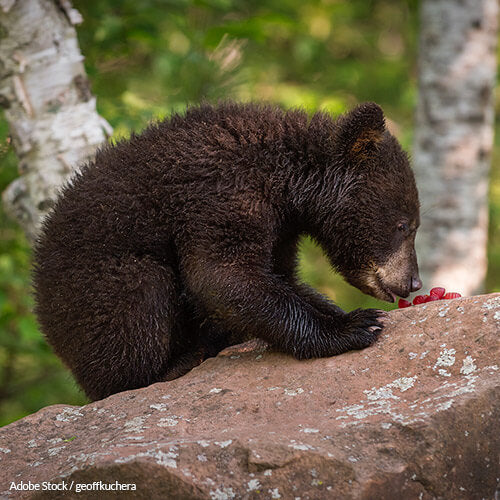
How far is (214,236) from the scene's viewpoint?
3637 mm

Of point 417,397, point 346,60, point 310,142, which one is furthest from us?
point 346,60

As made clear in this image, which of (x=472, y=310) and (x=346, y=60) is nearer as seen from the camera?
(x=472, y=310)

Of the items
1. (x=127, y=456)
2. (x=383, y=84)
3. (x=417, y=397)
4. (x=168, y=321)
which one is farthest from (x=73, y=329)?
(x=383, y=84)

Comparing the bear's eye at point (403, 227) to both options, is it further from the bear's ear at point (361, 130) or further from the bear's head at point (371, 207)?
the bear's ear at point (361, 130)

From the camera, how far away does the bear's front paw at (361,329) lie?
342 cm

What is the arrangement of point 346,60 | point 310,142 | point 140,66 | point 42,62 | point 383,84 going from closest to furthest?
point 310,142
point 42,62
point 140,66
point 383,84
point 346,60

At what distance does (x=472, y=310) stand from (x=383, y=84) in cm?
937

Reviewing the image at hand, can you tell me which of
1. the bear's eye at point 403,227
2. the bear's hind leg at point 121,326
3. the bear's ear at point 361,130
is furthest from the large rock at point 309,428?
the bear's ear at point 361,130

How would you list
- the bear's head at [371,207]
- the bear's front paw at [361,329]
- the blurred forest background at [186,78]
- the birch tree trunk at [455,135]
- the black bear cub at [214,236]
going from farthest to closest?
the birch tree trunk at [455,135]
the blurred forest background at [186,78]
the bear's head at [371,207]
the black bear cub at [214,236]
the bear's front paw at [361,329]

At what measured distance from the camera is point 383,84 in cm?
1205

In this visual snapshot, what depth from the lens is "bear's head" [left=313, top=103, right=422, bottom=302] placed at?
3.98m

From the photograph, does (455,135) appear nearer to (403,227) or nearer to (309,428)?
(403,227)

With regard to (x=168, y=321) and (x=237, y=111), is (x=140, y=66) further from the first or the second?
(x=168, y=321)

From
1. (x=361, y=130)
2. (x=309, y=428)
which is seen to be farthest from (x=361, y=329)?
(x=361, y=130)
